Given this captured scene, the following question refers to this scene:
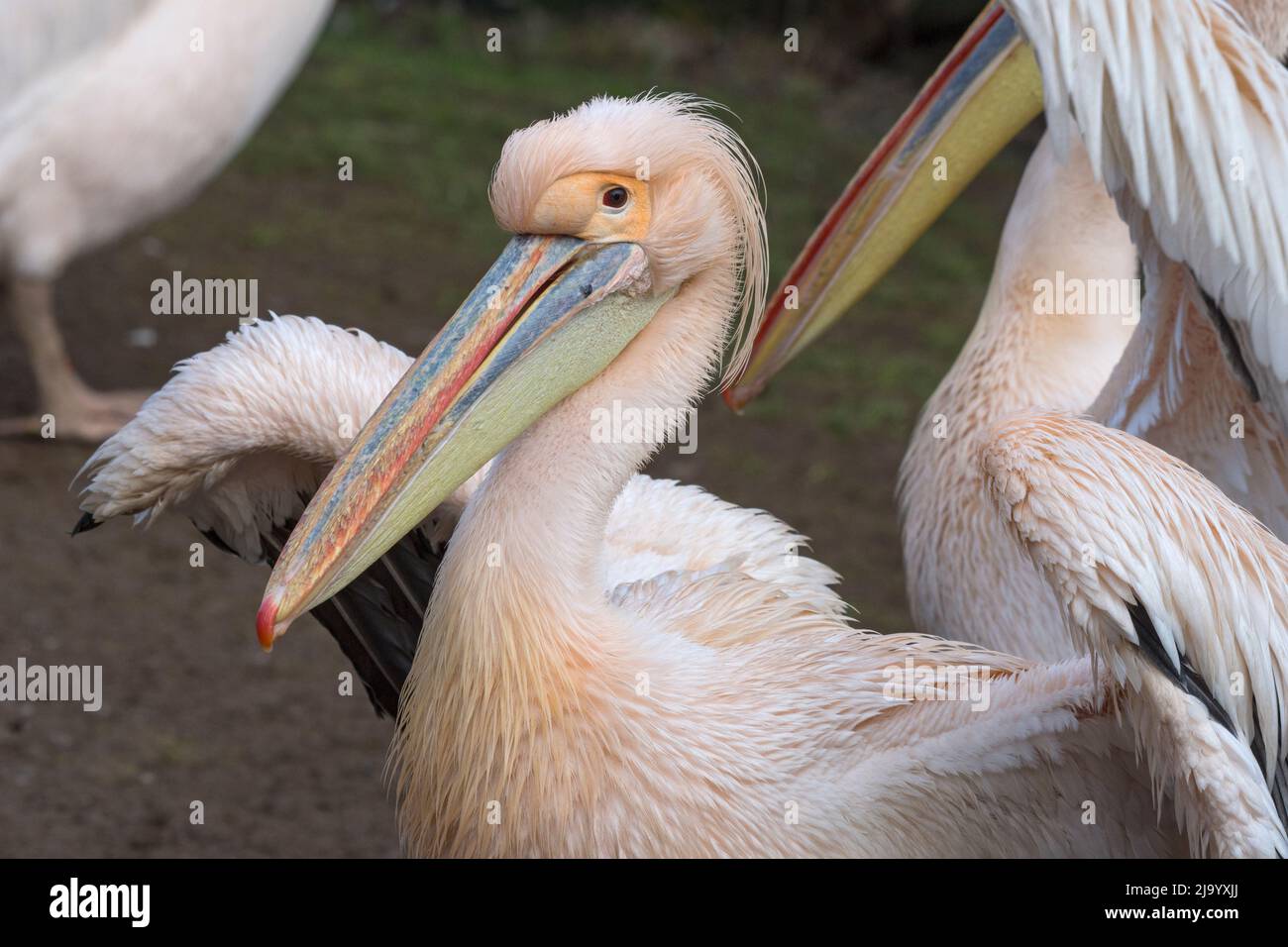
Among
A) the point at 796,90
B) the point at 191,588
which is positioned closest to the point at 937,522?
the point at 191,588

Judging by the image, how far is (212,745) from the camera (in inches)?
153

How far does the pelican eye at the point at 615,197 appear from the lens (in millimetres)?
2293

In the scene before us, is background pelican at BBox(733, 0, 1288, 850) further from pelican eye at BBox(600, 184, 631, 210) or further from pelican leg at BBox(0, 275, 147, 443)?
pelican leg at BBox(0, 275, 147, 443)

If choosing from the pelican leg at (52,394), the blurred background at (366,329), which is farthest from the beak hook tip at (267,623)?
the pelican leg at (52,394)

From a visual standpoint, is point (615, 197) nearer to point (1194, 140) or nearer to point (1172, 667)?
point (1194, 140)

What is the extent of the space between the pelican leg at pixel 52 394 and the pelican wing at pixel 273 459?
8.11ft

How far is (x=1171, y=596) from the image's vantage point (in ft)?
6.53

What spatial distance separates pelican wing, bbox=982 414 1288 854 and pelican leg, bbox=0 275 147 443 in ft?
12.4

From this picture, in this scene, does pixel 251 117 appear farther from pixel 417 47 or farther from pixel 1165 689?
pixel 417 47

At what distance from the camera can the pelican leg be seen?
5086 mm

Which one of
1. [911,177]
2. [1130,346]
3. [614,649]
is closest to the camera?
[614,649]

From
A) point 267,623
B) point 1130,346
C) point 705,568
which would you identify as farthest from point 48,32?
point 1130,346

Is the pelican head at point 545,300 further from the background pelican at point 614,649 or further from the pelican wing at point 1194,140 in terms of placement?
the pelican wing at point 1194,140

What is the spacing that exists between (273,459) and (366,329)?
335cm
